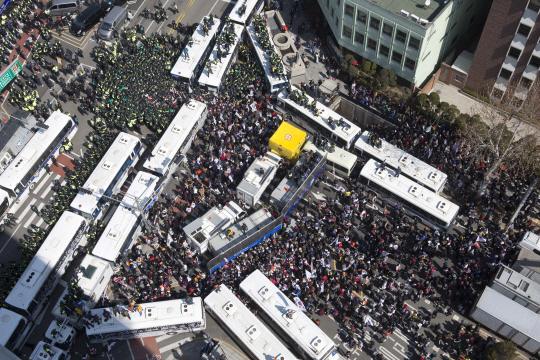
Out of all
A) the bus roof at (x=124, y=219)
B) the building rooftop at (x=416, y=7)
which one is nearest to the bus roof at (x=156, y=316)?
the bus roof at (x=124, y=219)

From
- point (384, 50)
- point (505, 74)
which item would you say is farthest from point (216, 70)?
point (505, 74)

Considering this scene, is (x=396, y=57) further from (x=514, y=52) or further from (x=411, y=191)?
(x=411, y=191)

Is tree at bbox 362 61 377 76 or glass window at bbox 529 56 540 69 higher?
glass window at bbox 529 56 540 69

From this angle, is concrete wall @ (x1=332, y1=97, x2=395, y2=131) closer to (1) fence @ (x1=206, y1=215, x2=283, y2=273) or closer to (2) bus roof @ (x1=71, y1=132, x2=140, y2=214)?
(1) fence @ (x1=206, y1=215, x2=283, y2=273)

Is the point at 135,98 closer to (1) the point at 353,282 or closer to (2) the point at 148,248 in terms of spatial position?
(2) the point at 148,248

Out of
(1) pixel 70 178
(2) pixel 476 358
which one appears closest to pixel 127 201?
(1) pixel 70 178

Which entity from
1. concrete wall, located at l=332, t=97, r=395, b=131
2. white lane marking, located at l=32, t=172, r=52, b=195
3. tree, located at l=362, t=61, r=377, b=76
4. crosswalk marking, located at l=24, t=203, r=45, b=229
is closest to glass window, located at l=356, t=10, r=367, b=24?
tree, located at l=362, t=61, r=377, b=76
